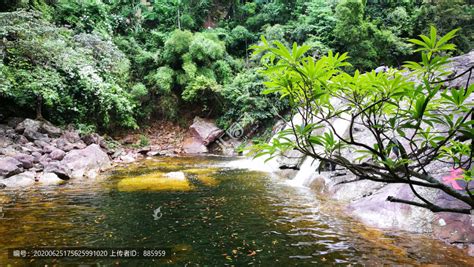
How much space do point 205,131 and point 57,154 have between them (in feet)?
29.4

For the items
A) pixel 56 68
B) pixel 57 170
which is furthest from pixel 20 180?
pixel 56 68

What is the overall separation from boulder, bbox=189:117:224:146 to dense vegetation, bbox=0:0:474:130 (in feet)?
2.16

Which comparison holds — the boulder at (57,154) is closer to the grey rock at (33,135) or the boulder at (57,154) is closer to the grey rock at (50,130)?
the grey rock at (33,135)

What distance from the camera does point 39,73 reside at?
1012cm

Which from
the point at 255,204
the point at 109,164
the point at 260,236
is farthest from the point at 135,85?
the point at 260,236

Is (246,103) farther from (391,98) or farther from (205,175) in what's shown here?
(391,98)

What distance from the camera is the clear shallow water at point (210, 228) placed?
3254 mm

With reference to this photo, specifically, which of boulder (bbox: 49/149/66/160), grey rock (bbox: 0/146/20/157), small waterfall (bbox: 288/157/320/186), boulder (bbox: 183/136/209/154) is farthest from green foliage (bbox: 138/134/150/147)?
small waterfall (bbox: 288/157/320/186)

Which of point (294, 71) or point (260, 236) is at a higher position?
point (294, 71)

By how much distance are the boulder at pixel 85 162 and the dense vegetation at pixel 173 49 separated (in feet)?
8.16

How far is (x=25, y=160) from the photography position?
27.2 ft

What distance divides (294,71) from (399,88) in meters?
0.52

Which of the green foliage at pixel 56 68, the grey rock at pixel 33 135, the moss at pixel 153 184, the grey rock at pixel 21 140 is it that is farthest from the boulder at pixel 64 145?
the moss at pixel 153 184

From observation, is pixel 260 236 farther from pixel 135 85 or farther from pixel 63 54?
pixel 135 85
